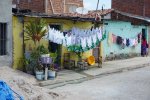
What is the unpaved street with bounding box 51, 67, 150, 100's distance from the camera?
12711mm

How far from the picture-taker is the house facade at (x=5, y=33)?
15.7 metres

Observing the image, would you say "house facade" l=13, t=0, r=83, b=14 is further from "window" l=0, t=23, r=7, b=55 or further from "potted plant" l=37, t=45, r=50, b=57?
"window" l=0, t=23, r=7, b=55

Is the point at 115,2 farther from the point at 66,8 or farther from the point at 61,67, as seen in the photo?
the point at 61,67

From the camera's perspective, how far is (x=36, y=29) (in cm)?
1594

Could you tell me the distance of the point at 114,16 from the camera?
28.9 m

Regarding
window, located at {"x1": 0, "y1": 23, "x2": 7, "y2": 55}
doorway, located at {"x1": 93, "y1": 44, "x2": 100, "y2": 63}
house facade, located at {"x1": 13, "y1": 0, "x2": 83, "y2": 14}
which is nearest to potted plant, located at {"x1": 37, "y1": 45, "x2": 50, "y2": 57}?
window, located at {"x1": 0, "y1": 23, "x2": 7, "y2": 55}

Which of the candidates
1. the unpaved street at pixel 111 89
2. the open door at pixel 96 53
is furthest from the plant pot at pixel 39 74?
the open door at pixel 96 53

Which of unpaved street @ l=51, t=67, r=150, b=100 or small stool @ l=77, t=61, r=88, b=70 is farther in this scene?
small stool @ l=77, t=61, r=88, b=70

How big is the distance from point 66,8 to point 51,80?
14.5m

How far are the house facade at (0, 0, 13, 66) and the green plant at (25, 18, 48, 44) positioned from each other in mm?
794

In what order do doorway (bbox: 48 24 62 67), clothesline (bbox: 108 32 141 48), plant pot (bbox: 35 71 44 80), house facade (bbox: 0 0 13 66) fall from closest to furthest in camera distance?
plant pot (bbox: 35 71 44 80), house facade (bbox: 0 0 13 66), doorway (bbox: 48 24 62 67), clothesline (bbox: 108 32 141 48)

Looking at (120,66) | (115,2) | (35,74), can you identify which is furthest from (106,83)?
(115,2)

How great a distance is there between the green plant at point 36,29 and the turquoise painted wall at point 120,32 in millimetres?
8438

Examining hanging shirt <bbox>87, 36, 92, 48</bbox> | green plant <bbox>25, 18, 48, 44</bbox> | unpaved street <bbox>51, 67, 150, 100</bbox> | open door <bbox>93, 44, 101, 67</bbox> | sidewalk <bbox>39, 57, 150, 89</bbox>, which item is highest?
green plant <bbox>25, 18, 48, 44</bbox>
